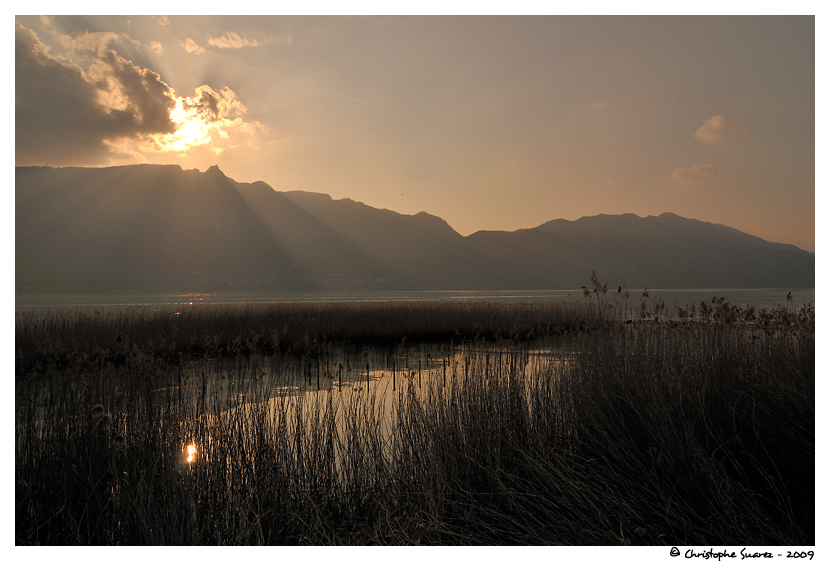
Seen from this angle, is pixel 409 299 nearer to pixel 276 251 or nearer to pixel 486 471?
pixel 486 471

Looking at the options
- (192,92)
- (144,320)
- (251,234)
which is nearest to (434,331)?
(144,320)

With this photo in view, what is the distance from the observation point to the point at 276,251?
584 feet

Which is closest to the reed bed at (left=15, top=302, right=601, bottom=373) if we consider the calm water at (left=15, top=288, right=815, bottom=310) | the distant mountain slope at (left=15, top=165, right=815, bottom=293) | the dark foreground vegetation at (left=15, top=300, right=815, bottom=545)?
the dark foreground vegetation at (left=15, top=300, right=815, bottom=545)

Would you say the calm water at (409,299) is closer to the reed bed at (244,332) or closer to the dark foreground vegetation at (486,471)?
the reed bed at (244,332)

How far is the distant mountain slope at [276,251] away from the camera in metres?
104

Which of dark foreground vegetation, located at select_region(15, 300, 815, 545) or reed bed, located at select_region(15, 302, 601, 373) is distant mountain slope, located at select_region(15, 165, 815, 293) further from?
dark foreground vegetation, located at select_region(15, 300, 815, 545)

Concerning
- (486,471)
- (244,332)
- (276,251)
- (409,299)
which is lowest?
(409,299)

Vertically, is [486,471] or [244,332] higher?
[486,471]

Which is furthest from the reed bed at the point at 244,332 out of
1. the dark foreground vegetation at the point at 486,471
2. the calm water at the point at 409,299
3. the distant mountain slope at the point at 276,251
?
the distant mountain slope at the point at 276,251

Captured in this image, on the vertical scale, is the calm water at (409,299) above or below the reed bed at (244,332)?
below

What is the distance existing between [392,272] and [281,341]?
6348 inches

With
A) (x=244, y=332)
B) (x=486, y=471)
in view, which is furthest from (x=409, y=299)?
(x=486, y=471)

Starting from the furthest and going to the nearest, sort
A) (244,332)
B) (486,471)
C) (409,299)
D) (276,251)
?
1. (276,251)
2. (409,299)
3. (244,332)
4. (486,471)
